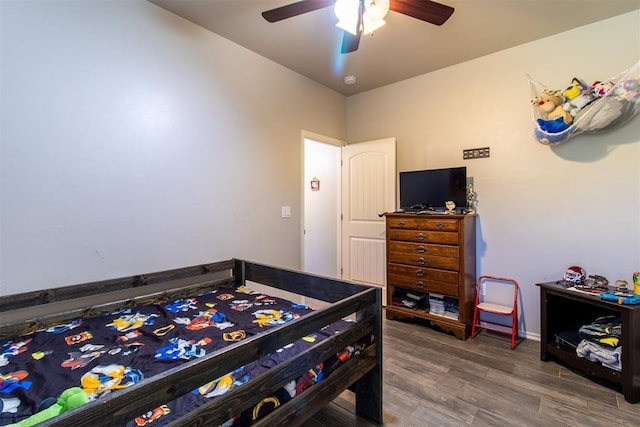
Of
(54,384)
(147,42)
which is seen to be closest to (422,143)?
(147,42)

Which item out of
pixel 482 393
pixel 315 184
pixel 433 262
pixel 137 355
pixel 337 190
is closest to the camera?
pixel 137 355

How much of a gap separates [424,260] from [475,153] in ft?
4.00

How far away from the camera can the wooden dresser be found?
2682 millimetres

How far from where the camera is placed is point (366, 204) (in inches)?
145

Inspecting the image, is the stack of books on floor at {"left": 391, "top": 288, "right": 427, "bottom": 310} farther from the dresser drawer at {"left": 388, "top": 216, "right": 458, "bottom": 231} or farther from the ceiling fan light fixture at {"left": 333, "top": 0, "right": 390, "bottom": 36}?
the ceiling fan light fixture at {"left": 333, "top": 0, "right": 390, "bottom": 36}

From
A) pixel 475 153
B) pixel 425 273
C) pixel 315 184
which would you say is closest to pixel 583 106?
pixel 475 153

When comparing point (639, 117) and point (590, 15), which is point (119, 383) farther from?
point (590, 15)

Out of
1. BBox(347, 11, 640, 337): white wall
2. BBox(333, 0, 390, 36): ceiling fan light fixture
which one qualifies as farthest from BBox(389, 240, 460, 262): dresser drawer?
BBox(333, 0, 390, 36): ceiling fan light fixture

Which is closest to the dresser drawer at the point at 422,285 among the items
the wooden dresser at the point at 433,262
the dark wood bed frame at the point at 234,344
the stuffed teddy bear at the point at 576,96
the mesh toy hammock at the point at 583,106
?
the wooden dresser at the point at 433,262

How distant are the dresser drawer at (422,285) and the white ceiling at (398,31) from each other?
7.22ft

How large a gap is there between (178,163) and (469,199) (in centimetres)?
277

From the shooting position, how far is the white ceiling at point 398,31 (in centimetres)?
215

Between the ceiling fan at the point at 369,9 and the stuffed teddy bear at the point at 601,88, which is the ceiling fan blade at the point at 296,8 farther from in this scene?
the stuffed teddy bear at the point at 601,88

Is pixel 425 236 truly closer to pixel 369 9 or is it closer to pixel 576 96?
pixel 576 96
